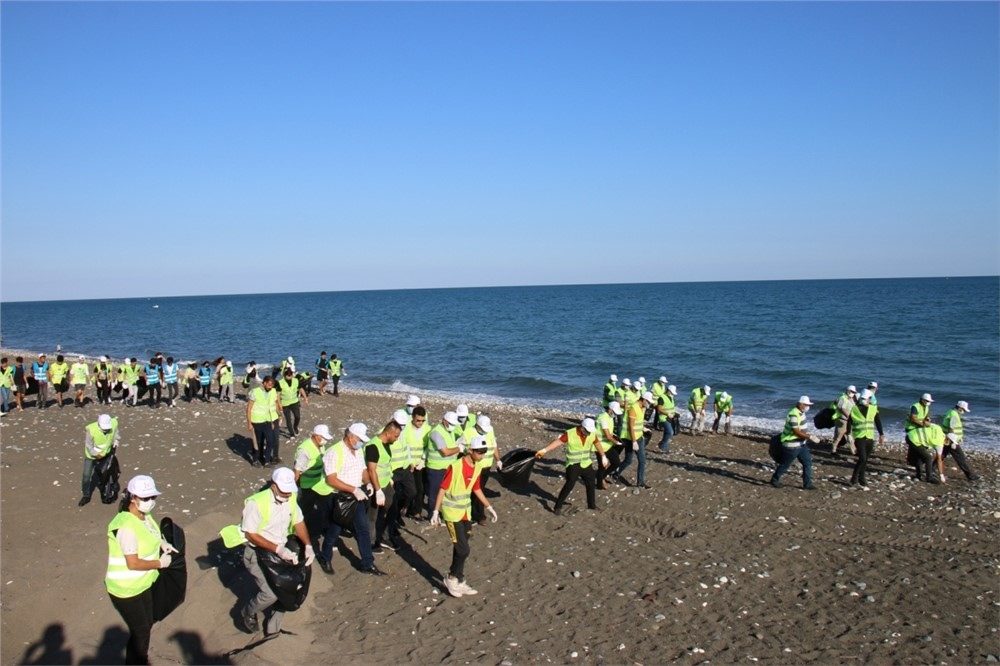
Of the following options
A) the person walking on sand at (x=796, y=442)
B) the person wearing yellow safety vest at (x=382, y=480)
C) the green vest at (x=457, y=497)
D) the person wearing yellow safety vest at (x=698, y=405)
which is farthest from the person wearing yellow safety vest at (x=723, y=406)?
the green vest at (x=457, y=497)

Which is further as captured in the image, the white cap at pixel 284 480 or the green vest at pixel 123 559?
the white cap at pixel 284 480

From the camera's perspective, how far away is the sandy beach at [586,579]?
7.30 meters

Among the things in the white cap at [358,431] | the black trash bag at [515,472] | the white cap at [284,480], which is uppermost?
the white cap at [358,431]

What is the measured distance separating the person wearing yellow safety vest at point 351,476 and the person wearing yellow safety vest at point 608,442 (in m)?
4.70

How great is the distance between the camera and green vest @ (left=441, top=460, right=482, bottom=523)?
802cm

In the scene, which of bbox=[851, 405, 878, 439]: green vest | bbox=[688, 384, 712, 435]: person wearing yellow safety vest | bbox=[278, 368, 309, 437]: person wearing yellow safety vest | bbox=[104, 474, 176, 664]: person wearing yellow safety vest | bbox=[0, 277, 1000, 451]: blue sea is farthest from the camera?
bbox=[0, 277, 1000, 451]: blue sea

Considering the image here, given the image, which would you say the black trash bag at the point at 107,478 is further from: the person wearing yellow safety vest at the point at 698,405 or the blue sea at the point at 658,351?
the blue sea at the point at 658,351

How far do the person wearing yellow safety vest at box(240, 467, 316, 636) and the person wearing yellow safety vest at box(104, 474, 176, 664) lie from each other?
811mm

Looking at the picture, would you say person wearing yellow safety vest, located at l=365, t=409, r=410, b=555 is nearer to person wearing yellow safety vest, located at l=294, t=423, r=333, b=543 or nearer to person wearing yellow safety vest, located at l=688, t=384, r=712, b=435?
person wearing yellow safety vest, located at l=294, t=423, r=333, b=543

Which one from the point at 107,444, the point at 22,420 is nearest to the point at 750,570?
the point at 107,444

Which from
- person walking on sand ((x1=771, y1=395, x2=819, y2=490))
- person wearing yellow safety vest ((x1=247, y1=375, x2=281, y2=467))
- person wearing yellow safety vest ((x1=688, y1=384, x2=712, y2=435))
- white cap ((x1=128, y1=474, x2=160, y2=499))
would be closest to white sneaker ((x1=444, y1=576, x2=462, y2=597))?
white cap ((x1=128, y1=474, x2=160, y2=499))

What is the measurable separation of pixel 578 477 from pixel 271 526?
624cm

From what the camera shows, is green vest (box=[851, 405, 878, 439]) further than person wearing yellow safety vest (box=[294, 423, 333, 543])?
Yes

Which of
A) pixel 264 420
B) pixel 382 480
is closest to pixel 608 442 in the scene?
pixel 382 480
